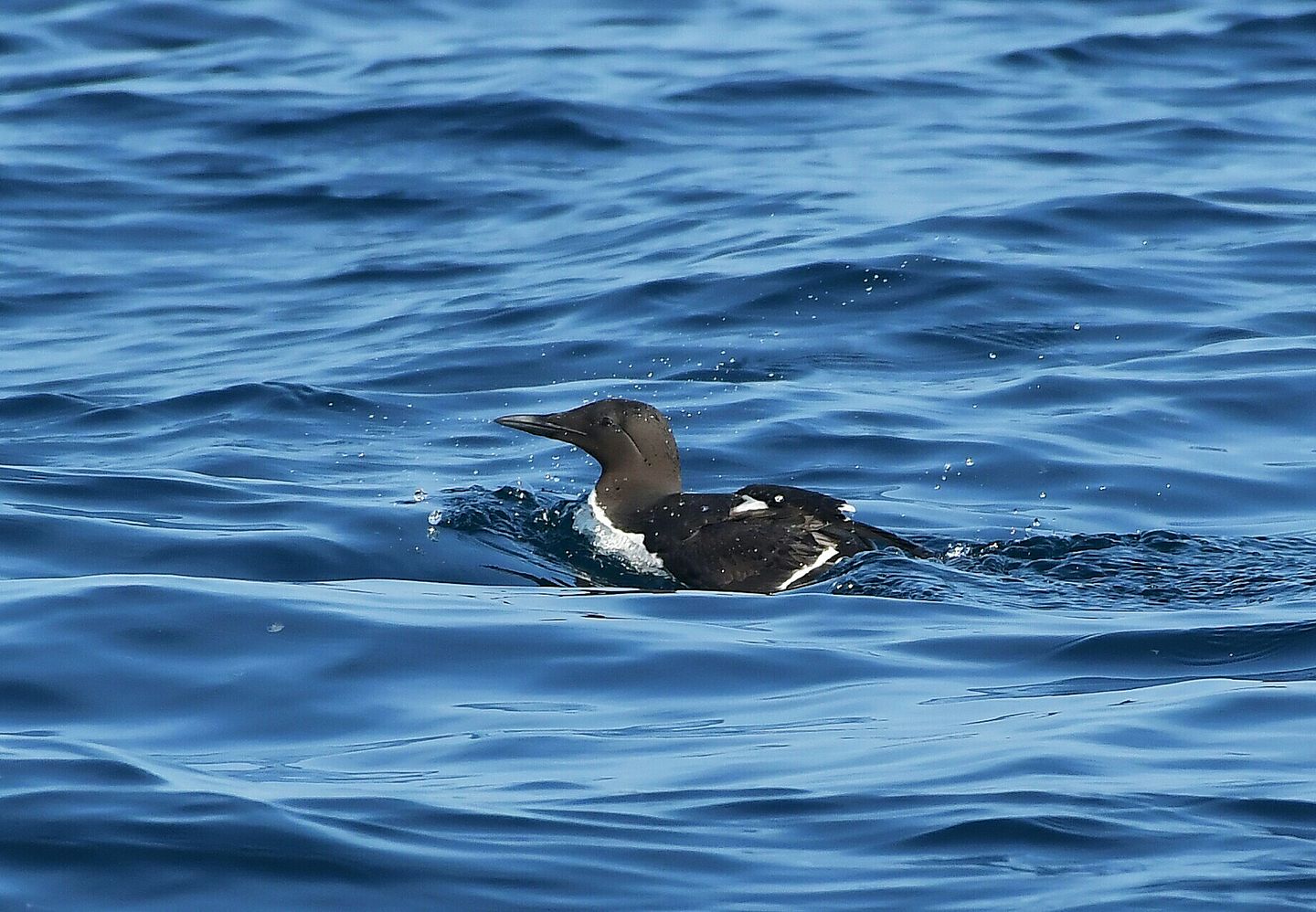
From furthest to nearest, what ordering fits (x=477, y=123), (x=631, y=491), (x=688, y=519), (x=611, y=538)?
(x=477, y=123)
(x=631, y=491)
(x=611, y=538)
(x=688, y=519)

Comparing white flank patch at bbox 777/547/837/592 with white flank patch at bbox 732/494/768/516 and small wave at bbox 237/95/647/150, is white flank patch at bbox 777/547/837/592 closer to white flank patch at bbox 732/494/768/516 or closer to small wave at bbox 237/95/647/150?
white flank patch at bbox 732/494/768/516

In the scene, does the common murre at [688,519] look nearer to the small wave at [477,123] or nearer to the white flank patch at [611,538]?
the white flank patch at [611,538]

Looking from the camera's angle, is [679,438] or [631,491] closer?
[631,491]

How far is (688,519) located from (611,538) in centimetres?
52

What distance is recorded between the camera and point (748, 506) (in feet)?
26.4

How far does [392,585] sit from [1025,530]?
2.60 m

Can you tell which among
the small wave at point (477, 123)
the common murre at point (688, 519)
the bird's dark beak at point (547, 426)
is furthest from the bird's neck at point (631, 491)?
the small wave at point (477, 123)

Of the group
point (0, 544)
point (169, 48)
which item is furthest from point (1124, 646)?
point (169, 48)

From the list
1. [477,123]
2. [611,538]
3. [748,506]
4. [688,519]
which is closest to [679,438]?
[611,538]

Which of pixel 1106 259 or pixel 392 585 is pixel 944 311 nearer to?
pixel 1106 259

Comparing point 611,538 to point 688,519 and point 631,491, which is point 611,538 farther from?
point 688,519

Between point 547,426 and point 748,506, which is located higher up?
point 547,426

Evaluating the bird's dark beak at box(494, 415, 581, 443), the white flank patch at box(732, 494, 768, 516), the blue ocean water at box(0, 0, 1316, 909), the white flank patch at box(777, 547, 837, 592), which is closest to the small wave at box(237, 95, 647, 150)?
the blue ocean water at box(0, 0, 1316, 909)

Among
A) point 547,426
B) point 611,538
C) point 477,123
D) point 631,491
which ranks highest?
point 477,123
